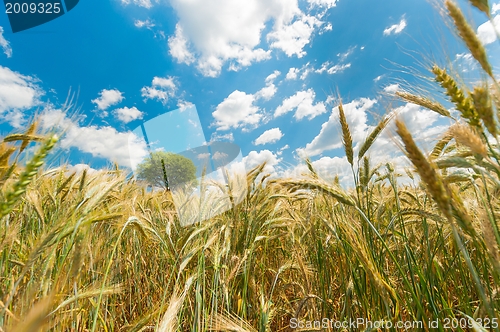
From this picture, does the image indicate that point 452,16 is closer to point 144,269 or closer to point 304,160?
point 304,160

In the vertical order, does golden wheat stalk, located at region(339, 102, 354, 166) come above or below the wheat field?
above

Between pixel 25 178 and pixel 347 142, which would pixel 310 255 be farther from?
pixel 25 178

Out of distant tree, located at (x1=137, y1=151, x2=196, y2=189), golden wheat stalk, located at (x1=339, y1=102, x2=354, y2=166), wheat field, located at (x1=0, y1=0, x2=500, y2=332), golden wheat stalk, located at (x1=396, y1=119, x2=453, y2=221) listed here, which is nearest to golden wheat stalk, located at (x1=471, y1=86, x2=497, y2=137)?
wheat field, located at (x1=0, y1=0, x2=500, y2=332)

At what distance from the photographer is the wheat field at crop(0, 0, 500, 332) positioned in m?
0.97

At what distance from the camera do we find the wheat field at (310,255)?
3.18 feet

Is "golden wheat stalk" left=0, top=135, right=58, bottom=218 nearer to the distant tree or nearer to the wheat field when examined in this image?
the wheat field

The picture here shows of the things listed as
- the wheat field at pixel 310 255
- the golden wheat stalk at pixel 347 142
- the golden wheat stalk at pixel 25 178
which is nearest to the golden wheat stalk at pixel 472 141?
the wheat field at pixel 310 255

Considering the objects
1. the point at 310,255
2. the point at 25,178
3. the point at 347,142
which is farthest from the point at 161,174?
the point at 25,178

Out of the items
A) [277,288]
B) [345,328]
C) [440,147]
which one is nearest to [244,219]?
A: [277,288]

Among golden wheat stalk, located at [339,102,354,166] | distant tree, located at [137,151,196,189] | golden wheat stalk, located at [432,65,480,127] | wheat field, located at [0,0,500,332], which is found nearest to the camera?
wheat field, located at [0,0,500,332]

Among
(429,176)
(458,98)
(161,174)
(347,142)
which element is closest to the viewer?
(429,176)

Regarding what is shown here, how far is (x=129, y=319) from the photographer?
2.12m

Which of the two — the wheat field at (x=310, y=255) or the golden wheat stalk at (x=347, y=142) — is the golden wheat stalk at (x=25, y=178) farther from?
the golden wheat stalk at (x=347, y=142)

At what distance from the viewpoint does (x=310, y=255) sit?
2.18m
